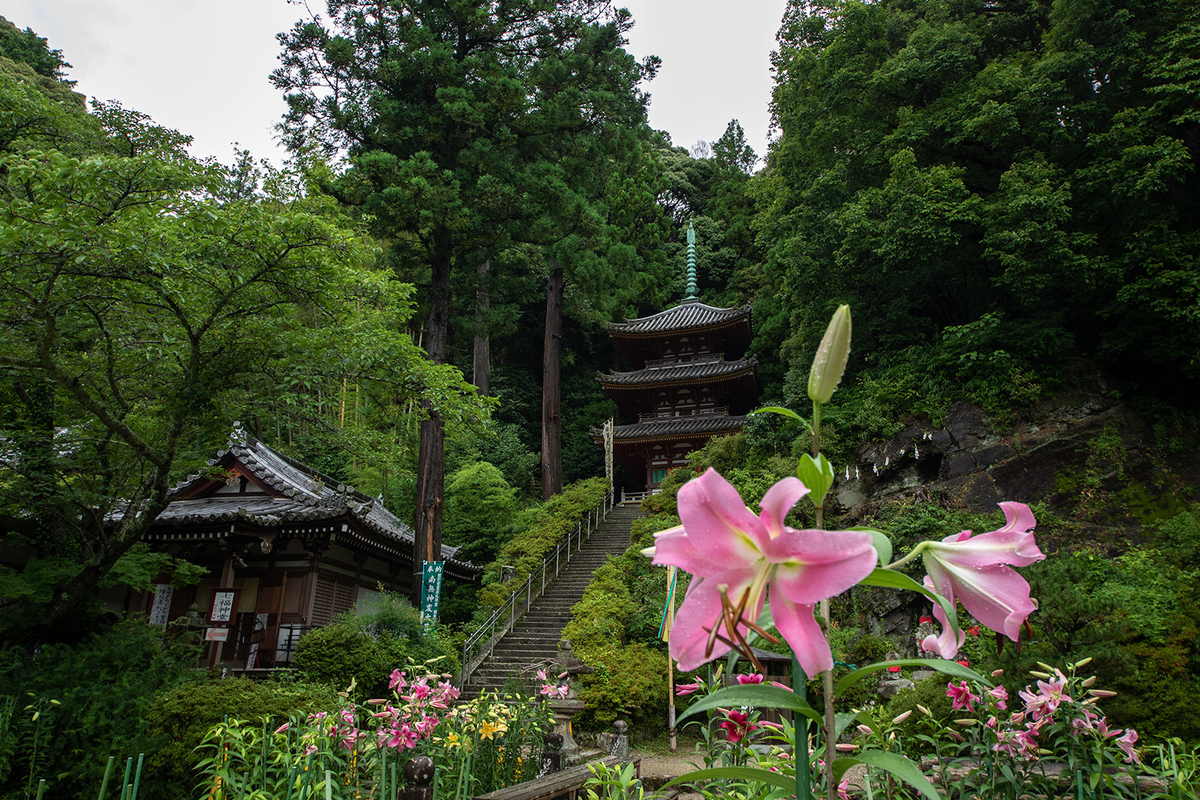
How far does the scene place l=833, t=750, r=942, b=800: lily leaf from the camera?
1.89ft

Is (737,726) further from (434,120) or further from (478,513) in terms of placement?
(478,513)

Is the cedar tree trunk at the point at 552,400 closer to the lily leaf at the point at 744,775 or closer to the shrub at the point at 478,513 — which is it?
the shrub at the point at 478,513

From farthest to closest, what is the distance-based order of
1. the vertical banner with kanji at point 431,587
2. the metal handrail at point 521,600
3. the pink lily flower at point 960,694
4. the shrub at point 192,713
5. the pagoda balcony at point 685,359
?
the pagoda balcony at point 685,359, the metal handrail at point 521,600, the vertical banner with kanji at point 431,587, the shrub at point 192,713, the pink lily flower at point 960,694

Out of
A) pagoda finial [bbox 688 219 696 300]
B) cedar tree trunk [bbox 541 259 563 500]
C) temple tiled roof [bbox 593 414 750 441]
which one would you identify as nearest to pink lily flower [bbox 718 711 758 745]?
cedar tree trunk [bbox 541 259 563 500]

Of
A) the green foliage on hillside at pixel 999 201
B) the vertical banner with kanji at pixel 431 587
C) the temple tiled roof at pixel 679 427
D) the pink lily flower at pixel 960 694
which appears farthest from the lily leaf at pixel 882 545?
the temple tiled roof at pixel 679 427

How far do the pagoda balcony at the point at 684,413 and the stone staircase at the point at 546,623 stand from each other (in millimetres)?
4600

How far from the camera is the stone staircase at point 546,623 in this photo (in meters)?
9.59

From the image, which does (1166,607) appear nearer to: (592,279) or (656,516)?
(656,516)

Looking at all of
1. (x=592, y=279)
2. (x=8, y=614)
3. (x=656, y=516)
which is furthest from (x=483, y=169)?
(x=8, y=614)

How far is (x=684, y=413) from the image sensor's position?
19.7 metres

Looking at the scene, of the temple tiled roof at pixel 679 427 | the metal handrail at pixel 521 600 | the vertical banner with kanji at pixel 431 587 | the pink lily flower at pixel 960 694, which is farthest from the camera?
the temple tiled roof at pixel 679 427

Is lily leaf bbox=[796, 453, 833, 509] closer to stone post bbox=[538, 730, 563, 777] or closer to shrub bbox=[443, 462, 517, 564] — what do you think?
stone post bbox=[538, 730, 563, 777]

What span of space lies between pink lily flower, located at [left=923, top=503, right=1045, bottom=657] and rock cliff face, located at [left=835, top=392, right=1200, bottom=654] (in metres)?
8.50

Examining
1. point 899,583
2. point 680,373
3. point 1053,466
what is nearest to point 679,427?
point 680,373
